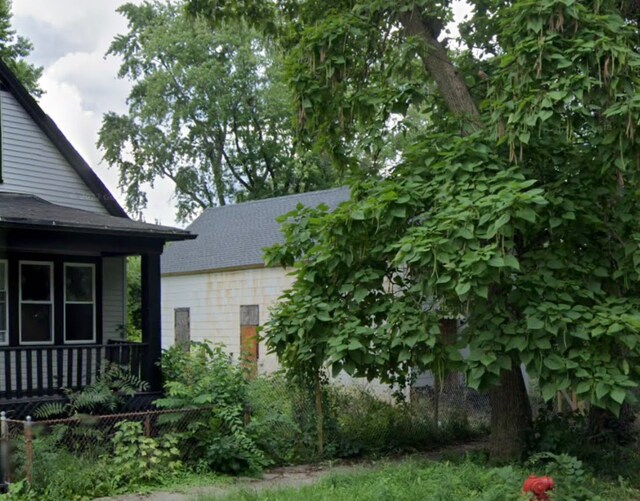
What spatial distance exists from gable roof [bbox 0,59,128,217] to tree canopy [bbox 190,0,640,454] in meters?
4.96

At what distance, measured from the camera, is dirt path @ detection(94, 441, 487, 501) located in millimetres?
9398

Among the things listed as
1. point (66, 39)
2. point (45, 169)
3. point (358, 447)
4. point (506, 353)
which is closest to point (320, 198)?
point (66, 39)

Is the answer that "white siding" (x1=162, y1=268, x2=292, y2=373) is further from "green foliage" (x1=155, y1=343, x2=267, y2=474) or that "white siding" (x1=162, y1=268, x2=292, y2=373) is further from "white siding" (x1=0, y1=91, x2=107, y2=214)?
"green foliage" (x1=155, y1=343, x2=267, y2=474)

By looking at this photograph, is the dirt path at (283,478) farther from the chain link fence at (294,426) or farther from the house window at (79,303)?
the house window at (79,303)

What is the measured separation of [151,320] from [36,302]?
84.2 inches

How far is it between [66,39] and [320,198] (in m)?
9.14

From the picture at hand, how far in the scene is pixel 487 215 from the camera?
31.1ft

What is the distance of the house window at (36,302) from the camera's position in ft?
44.7

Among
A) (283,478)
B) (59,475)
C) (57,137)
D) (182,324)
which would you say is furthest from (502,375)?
(182,324)

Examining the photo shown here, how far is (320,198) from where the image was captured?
80.6ft

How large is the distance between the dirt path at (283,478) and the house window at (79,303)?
5.14 m

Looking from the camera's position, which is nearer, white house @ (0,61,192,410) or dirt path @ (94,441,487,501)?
dirt path @ (94,441,487,501)

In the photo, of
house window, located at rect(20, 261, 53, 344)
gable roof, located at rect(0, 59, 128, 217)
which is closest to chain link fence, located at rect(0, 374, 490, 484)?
house window, located at rect(20, 261, 53, 344)

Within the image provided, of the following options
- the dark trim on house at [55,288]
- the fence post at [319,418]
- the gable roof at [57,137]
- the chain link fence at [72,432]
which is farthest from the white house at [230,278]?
the chain link fence at [72,432]
